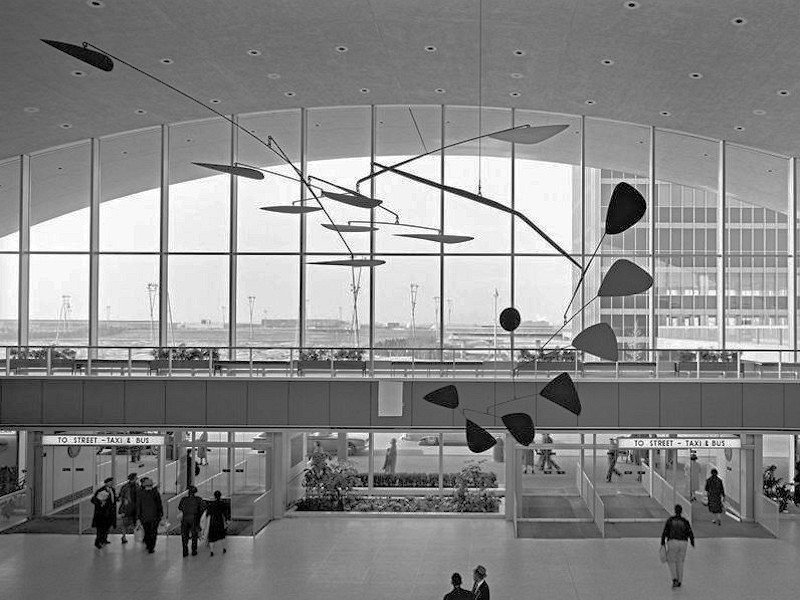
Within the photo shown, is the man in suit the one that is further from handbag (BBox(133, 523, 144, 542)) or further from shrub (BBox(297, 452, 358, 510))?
shrub (BBox(297, 452, 358, 510))

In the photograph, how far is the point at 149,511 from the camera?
15.0 meters

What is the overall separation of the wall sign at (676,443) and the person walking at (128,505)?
1019 cm

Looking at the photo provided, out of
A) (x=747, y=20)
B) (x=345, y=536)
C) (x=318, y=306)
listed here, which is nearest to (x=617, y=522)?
(x=345, y=536)

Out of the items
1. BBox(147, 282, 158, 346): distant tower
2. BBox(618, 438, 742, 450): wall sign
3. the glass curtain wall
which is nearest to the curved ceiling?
the glass curtain wall

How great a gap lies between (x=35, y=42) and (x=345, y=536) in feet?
36.3

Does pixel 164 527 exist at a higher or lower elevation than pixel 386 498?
lower

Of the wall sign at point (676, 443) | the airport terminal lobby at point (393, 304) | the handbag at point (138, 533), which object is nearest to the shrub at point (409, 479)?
the airport terminal lobby at point (393, 304)

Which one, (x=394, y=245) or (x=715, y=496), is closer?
(x=715, y=496)

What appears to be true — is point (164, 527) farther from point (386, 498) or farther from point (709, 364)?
point (709, 364)

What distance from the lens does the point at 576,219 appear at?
2102cm

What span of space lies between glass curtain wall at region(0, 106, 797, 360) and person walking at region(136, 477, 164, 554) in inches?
245

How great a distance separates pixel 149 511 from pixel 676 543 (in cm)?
947

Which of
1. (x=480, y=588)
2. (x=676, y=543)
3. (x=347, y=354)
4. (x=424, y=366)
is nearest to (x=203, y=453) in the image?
(x=347, y=354)

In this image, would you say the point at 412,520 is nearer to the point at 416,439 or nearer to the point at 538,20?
the point at 416,439
